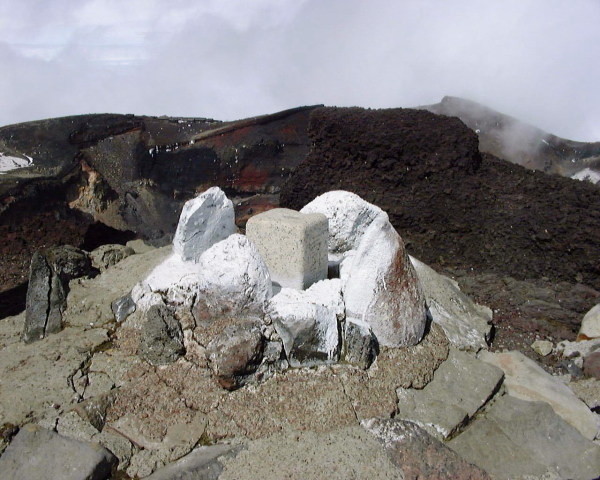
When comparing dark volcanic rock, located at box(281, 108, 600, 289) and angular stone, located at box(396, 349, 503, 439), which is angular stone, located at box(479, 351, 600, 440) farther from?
dark volcanic rock, located at box(281, 108, 600, 289)

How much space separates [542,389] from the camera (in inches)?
137

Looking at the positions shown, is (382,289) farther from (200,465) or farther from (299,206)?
(299,206)

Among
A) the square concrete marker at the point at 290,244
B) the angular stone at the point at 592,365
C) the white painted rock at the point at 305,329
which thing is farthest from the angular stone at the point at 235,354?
the angular stone at the point at 592,365

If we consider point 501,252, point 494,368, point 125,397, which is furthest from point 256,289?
point 501,252

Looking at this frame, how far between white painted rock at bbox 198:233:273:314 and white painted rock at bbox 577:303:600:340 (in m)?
2.63

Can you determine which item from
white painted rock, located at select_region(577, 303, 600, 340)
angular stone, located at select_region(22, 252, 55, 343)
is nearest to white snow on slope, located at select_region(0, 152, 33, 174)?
angular stone, located at select_region(22, 252, 55, 343)

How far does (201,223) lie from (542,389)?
7.59 feet

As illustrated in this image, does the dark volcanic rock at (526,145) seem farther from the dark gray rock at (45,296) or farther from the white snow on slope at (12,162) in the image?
the dark gray rock at (45,296)

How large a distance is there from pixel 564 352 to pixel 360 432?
2243 mm

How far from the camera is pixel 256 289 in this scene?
10.2 ft

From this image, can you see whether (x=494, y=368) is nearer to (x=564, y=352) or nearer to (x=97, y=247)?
(x=564, y=352)

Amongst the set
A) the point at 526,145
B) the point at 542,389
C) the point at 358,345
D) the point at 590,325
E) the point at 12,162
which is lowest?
the point at 542,389

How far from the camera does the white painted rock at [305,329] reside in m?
3.02

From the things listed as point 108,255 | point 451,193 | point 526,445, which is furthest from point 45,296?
point 451,193
